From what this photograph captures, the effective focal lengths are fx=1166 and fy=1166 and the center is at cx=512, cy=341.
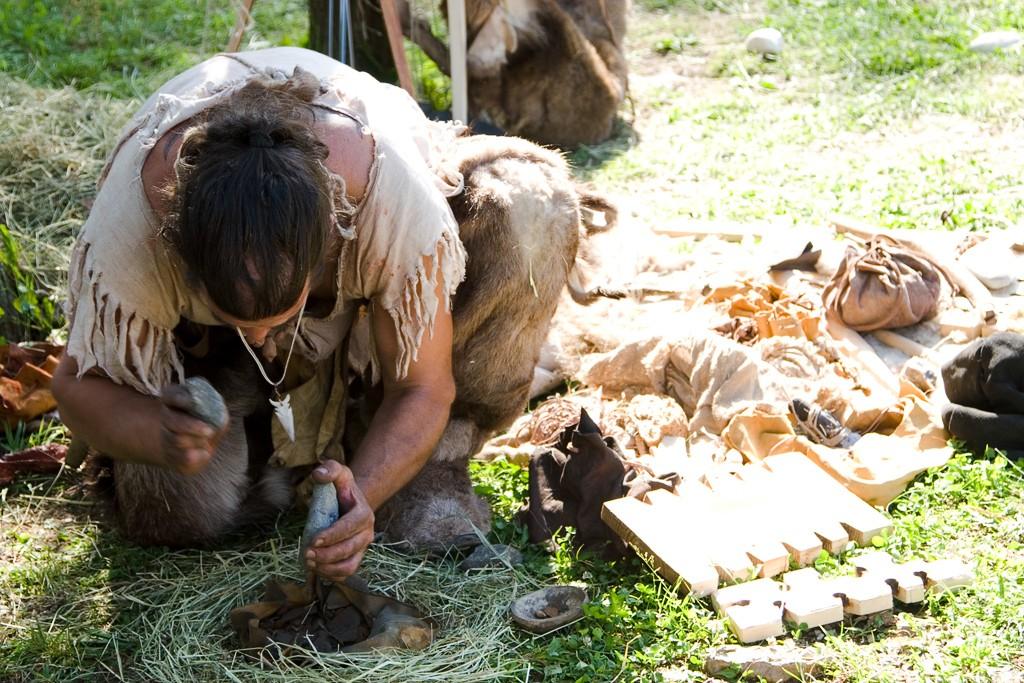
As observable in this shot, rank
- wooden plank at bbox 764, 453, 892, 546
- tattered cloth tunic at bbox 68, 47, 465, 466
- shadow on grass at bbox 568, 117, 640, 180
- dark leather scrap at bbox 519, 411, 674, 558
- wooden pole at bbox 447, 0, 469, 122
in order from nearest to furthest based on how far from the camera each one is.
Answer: tattered cloth tunic at bbox 68, 47, 465, 466 → wooden plank at bbox 764, 453, 892, 546 → dark leather scrap at bbox 519, 411, 674, 558 → wooden pole at bbox 447, 0, 469, 122 → shadow on grass at bbox 568, 117, 640, 180

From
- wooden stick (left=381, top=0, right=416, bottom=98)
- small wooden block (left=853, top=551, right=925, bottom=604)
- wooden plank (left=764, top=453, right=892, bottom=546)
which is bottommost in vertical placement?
wooden plank (left=764, top=453, right=892, bottom=546)

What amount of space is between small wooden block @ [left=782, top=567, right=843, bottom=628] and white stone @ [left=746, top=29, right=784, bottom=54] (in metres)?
5.63

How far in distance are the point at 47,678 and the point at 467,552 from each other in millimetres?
1167

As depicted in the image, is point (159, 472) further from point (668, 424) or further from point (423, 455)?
point (668, 424)

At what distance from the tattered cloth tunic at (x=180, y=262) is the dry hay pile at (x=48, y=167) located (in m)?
2.01

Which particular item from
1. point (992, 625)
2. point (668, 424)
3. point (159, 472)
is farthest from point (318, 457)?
point (992, 625)

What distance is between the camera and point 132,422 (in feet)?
9.34

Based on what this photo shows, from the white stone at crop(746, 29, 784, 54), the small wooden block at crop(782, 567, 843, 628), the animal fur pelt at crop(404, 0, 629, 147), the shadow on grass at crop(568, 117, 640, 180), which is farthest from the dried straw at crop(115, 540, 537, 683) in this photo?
the white stone at crop(746, 29, 784, 54)

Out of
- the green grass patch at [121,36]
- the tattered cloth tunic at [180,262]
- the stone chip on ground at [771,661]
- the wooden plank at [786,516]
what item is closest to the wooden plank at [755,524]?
the wooden plank at [786,516]

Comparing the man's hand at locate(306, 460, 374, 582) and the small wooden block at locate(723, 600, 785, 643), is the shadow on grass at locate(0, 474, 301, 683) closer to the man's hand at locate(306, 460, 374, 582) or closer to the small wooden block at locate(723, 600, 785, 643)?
the man's hand at locate(306, 460, 374, 582)

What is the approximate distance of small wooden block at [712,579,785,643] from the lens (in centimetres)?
290

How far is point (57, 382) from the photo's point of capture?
3023mm

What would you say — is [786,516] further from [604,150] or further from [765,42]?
[765,42]

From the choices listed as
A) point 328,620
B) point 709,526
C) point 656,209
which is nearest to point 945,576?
point 709,526
